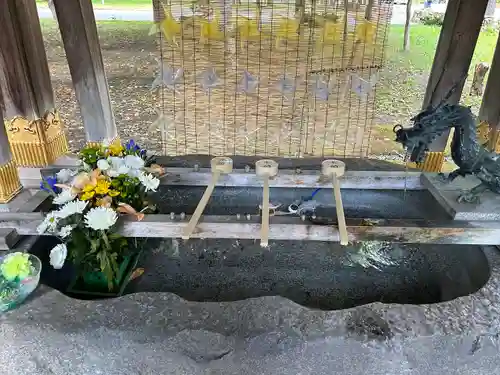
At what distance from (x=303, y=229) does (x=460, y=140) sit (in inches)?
36.6

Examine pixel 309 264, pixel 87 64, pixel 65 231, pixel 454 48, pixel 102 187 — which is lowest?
pixel 309 264

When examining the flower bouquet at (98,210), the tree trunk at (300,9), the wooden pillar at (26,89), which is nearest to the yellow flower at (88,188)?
the flower bouquet at (98,210)

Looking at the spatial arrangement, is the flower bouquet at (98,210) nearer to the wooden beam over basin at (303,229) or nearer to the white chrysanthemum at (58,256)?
the white chrysanthemum at (58,256)

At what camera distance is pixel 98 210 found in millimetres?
1778

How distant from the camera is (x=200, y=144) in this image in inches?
154

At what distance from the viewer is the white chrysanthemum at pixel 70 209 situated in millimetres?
1789

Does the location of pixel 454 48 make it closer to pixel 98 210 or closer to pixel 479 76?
pixel 98 210

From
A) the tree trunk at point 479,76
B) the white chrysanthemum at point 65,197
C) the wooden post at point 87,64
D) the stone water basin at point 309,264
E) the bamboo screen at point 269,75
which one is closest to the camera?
the white chrysanthemum at point 65,197

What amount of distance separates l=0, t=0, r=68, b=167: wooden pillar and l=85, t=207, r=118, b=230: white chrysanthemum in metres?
1.48

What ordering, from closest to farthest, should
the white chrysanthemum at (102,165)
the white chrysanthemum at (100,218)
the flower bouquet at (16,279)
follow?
the flower bouquet at (16,279), the white chrysanthemum at (100,218), the white chrysanthemum at (102,165)

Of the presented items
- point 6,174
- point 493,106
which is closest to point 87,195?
point 6,174

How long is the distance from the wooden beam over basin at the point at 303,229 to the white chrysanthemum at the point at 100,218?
0.43 ft

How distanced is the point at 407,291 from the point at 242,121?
219cm

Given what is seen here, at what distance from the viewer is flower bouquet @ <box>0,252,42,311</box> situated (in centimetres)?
162
